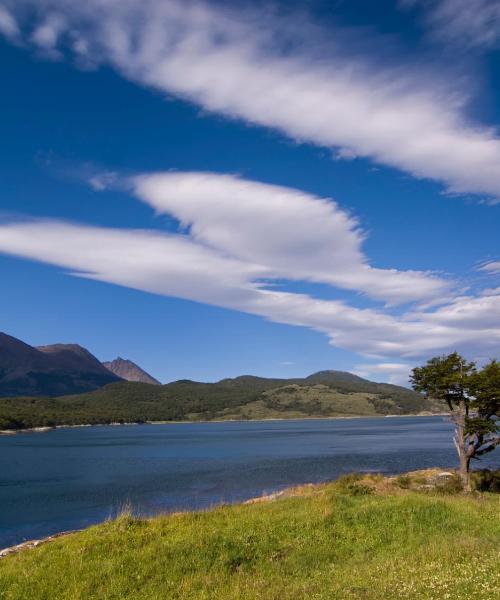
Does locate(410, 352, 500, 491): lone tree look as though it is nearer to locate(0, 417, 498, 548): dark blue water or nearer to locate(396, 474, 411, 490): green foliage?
locate(396, 474, 411, 490): green foliage

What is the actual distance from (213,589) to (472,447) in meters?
32.2

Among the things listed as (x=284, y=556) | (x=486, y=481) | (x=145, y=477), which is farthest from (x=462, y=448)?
(x=145, y=477)

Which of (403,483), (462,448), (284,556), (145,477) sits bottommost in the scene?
(145,477)

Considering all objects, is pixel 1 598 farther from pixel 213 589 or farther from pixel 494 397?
pixel 494 397

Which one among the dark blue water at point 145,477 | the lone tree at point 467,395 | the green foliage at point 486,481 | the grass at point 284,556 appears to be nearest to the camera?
the grass at point 284,556

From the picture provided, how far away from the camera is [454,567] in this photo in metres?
15.4

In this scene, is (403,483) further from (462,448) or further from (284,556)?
(284,556)

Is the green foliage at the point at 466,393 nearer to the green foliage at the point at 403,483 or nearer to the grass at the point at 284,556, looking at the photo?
the green foliage at the point at 403,483

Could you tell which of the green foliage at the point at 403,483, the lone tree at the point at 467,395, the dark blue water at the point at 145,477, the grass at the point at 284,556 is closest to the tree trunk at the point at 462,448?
the lone tree at the point at 467,395

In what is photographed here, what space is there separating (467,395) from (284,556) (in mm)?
28653

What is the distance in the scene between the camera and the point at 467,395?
4278cm

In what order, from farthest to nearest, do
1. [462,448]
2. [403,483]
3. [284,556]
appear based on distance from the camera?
[403,483] → [462,448] → [284,556]

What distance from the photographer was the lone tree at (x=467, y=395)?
40.1m

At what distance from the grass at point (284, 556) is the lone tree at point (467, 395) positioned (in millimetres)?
14313
